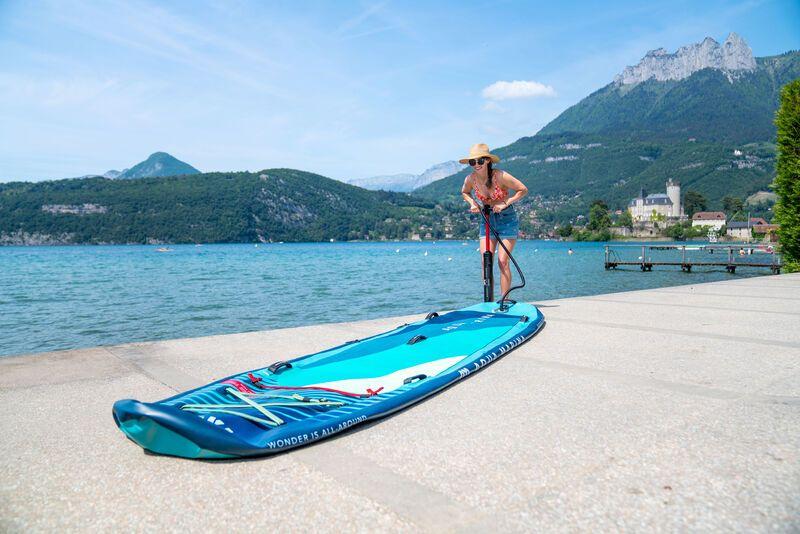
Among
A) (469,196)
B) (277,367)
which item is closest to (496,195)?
(469,196)

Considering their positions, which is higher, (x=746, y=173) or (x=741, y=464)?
(x=746, y=173)

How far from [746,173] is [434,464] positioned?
204271mm

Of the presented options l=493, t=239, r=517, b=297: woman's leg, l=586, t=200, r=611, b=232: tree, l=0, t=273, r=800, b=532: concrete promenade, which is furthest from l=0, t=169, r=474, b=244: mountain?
l=0, t=273, r=800, b=532: concrete promenade

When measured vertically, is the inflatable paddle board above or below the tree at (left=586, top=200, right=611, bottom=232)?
below

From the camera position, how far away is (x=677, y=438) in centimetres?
278

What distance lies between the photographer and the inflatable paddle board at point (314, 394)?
2.57 m

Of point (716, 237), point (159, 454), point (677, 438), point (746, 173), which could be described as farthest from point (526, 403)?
point (746, 173)

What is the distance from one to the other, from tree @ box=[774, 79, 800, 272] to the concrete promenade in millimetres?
17155

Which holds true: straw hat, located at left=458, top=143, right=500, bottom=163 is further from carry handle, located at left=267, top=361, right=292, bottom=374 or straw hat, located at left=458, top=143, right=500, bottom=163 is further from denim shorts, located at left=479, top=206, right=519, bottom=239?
carry handle, located at left=267, top=361, right=292, bottom=374

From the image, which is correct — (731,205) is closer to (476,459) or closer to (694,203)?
(694,203)

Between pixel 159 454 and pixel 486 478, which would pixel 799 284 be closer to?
pixel 486 478

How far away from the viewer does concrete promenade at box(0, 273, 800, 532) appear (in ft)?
6.66

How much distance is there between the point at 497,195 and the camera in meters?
7.25

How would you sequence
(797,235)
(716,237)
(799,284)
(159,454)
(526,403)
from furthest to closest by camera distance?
(716,237) → (797,235) → (799,284) → (526,403) → (159,454)
